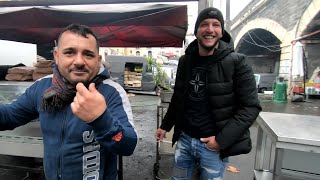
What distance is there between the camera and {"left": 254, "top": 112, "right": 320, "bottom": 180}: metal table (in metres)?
1.40

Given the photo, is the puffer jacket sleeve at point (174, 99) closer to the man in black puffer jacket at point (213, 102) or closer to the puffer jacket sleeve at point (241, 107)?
the man in black puffer jacket at point (213, 102)

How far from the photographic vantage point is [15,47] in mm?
8875

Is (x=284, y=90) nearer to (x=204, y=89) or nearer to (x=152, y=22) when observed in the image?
(x=152, y=22)

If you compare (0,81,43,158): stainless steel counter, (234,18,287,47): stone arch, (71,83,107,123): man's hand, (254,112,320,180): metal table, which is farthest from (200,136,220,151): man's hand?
(234,18,287,47): stone arch

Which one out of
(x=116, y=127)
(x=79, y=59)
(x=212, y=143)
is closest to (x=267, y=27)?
(x=212, y=143)

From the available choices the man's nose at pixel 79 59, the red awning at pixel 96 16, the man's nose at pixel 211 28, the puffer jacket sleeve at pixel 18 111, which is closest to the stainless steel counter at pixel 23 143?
the puffer jacket sleeve at pixel 18 111

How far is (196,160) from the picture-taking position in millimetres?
2428

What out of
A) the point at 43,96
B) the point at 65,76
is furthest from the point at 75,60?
the point at 43,96

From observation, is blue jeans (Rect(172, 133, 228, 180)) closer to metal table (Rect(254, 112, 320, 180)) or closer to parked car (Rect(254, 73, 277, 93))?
metal table (Rect(254, 112, 320, 180))

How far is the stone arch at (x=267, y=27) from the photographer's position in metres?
13.0

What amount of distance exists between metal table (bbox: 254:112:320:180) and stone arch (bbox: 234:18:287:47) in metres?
12.6

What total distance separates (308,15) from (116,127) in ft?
39.4

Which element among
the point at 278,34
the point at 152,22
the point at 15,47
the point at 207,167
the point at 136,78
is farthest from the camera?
the point at 136,78

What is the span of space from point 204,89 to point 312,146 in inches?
40.9
